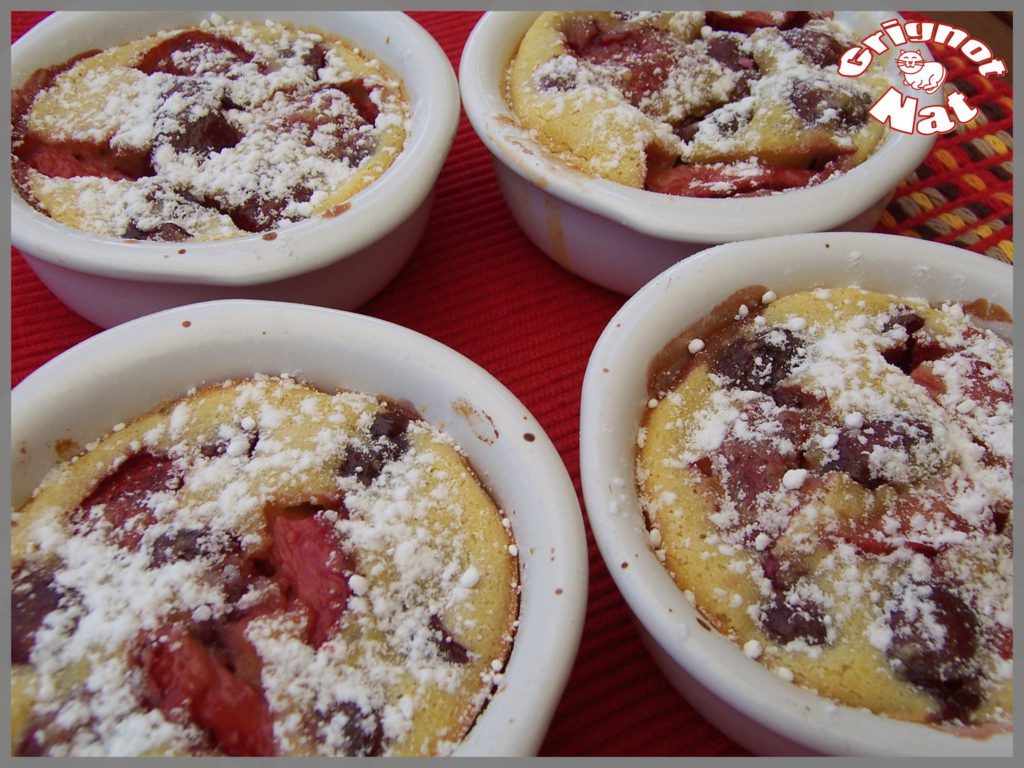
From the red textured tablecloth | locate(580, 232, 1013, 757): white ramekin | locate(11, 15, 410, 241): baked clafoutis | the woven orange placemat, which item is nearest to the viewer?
locate(580, 232, 1013, 757): white ramekin

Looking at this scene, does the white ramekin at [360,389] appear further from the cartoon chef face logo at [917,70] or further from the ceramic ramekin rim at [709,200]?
the cartoon chef face logo at [917,70]

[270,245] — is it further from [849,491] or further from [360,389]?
[849,491]

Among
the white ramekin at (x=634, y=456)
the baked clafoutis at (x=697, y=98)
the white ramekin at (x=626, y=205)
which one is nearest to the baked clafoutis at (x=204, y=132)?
the white ramekin at (x=626, y=205)

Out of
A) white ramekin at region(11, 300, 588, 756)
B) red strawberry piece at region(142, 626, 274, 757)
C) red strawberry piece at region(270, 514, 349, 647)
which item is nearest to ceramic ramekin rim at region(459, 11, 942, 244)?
white ramekin at region(11, 300, 588, 756)

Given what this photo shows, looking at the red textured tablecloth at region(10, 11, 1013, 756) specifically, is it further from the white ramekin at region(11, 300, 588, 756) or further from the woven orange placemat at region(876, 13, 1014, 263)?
the white ramekin at region(11, 300, 588, 756)

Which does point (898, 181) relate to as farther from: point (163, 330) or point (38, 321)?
point (38, 321)


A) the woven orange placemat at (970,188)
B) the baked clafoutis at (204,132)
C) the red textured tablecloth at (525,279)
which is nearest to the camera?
the baked clafoutis at (204,132)
